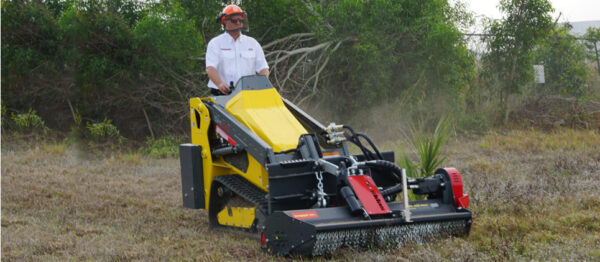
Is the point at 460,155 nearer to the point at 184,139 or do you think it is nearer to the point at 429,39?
the point at 429,39

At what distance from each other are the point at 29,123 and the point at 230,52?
954cm

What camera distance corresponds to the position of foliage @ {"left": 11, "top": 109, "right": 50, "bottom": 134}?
47.8 ft

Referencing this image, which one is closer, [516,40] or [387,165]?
[387,165]

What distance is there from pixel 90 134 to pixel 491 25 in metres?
8.61

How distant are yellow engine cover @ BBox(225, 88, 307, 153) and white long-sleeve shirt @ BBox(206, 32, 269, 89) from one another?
566 mm

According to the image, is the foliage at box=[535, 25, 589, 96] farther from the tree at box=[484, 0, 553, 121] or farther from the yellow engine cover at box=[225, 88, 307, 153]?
the yellow engine cover at box=[225, 88, 307, 153]

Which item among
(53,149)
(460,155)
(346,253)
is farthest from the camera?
(53,149)

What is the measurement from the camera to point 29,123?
14.7m

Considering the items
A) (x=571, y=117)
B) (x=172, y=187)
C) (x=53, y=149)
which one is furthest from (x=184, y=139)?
(x=571, y=117)

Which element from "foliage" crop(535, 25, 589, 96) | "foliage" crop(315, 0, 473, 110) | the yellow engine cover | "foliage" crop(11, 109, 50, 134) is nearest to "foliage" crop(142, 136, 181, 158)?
"foliage" crop(11, 109, 50, 134)

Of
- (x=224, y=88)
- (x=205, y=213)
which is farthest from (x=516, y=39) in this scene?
(x=224, y=88)

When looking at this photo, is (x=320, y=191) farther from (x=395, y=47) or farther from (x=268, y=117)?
(x=395, y=47)

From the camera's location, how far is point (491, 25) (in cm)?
1426

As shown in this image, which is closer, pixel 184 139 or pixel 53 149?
pixel 53 149
